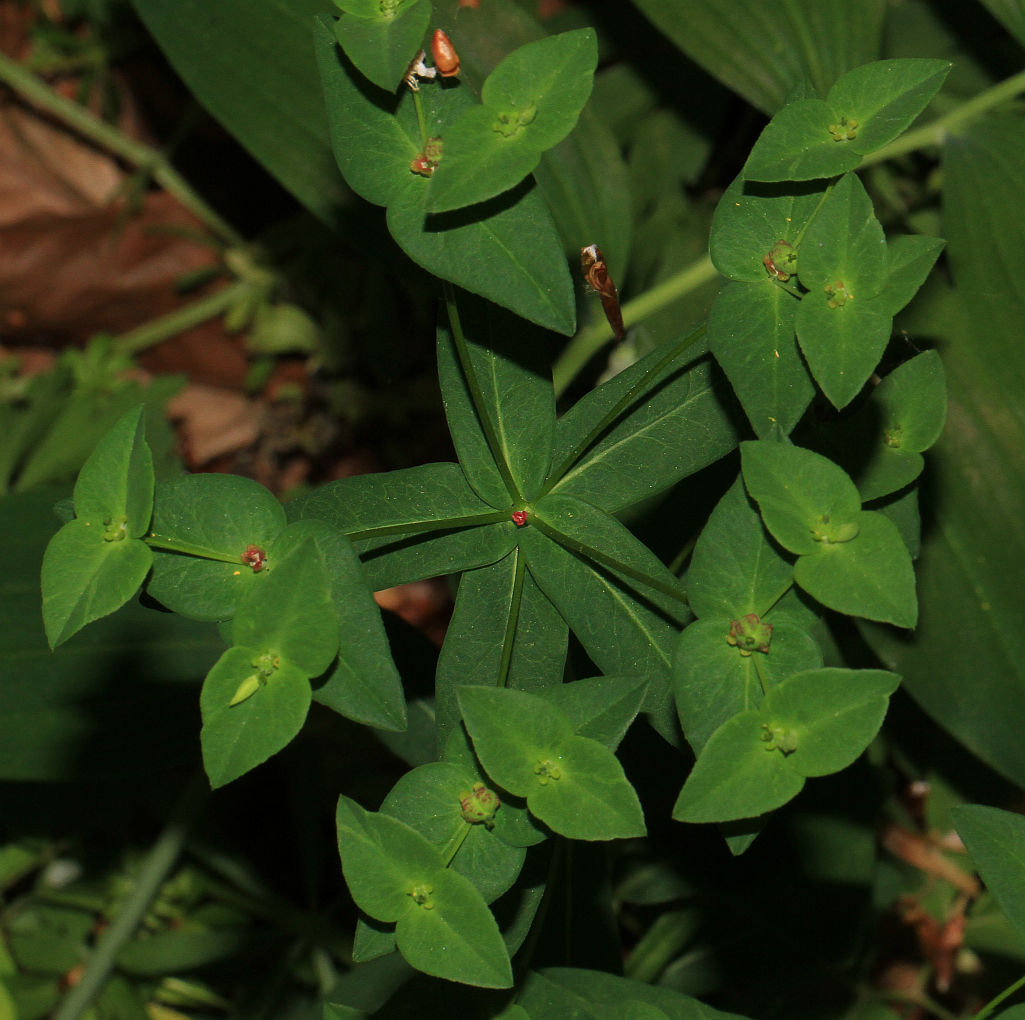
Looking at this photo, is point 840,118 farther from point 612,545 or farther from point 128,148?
point 128,148

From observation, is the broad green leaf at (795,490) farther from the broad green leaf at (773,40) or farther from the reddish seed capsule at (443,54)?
the broad green leaf at (773,40)

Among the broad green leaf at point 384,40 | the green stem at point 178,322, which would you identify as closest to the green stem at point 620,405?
the broad green leaf at point 384,40

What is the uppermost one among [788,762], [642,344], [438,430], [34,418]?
[788,762]

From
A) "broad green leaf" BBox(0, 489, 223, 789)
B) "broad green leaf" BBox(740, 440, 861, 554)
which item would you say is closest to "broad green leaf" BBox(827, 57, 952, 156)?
"broad green leaf" BBox(740, 440, 861, 554)

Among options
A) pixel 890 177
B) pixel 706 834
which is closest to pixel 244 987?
pixel 706 834

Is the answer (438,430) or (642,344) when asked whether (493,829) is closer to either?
(642,344)

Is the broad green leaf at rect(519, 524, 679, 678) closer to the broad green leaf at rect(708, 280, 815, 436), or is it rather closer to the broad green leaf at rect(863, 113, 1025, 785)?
the broad green leaf at rect(708, 280, 815, 436)

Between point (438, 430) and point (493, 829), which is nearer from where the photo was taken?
point (493, 829)
